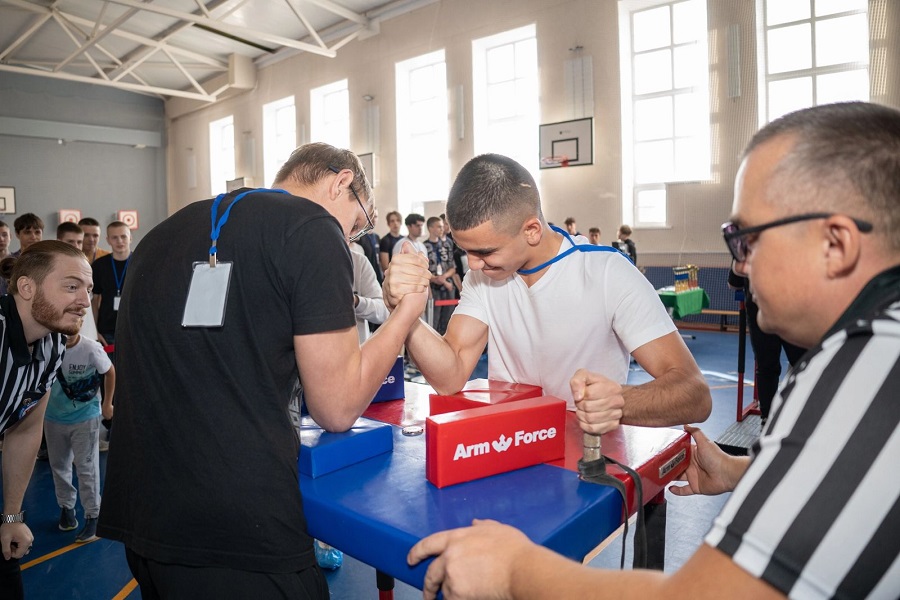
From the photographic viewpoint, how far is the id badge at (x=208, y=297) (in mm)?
1196

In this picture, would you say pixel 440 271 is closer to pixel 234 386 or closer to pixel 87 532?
pixel 87 532

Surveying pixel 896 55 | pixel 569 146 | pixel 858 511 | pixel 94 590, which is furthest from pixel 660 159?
pixel 858 511

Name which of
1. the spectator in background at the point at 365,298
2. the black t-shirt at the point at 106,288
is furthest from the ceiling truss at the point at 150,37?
the spectator in background at the point at 365,298

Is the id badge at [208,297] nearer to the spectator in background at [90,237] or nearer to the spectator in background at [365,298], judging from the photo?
the spectator in background at [365,298]

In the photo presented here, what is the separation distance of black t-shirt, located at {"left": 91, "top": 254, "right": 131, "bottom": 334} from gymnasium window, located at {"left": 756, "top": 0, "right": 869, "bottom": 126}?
27.1 ft

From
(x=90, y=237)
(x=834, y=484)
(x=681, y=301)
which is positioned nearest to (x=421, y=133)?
(x=681, y=301)

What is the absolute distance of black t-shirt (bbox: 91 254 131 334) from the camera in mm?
5098

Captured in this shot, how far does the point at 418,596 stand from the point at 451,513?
1.86 meters

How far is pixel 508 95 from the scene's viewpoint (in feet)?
39.8

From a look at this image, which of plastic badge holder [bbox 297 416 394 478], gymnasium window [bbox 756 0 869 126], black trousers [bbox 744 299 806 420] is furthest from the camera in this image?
gymnasium window [bbox 756 0 869 126]

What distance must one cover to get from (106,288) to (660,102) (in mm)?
8935

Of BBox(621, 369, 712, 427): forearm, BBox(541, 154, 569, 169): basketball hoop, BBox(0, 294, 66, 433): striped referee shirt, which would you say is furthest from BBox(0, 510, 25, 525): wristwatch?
BBox(541, 154, 569, 169): basketball hoop

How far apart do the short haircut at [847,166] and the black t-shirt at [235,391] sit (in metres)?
0.83

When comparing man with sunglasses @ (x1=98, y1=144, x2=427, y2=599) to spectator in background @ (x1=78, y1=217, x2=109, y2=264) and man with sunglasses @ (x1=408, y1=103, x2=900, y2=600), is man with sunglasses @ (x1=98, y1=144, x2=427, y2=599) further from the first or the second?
spectator in background @ (x1=78, y1=217, x2=109, y2=264)
